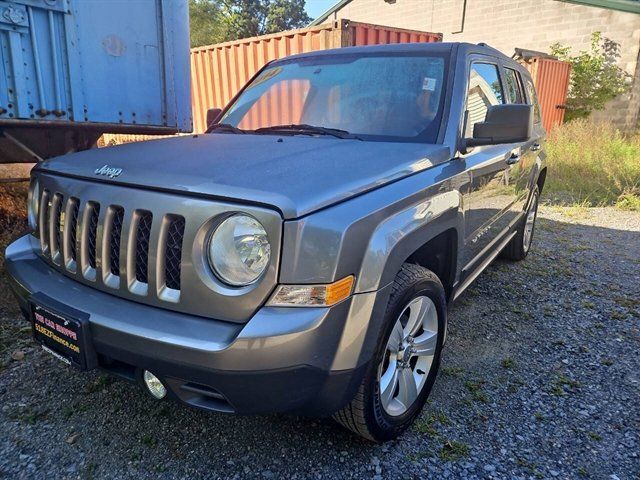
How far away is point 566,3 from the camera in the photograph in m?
14.5

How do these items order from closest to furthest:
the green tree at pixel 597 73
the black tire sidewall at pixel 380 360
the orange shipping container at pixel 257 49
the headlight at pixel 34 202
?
the black tire sidewall at pixel 380 360, the headlight at pixel 34 202, the orange shipping container at pixel 257 49, the green tree at pixel 597 73

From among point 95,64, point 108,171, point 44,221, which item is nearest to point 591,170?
point 95,64

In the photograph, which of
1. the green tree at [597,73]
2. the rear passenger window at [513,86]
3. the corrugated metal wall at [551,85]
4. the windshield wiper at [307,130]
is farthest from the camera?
the green tree at [597,73]

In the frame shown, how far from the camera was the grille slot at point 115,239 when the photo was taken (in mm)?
1878

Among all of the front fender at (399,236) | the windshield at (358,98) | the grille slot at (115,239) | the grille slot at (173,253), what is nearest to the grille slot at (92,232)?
the grille slot at (115,239)

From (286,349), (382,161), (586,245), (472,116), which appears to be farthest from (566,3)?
(286,349)

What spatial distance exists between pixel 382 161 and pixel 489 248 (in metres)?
1.71

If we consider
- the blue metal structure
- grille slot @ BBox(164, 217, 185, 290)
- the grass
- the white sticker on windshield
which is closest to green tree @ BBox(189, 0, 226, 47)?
the grass

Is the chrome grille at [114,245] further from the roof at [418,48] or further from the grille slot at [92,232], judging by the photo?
the roof at [418,48]

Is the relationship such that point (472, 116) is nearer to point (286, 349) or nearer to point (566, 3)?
point (286, 349)

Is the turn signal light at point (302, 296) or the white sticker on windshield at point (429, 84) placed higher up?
the white sticker on windshield at point (429, 84)

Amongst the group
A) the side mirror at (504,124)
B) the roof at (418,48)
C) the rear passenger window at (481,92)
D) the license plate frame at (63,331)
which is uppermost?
the roof at (418,48)

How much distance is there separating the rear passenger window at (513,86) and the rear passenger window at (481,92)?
245 millimetres

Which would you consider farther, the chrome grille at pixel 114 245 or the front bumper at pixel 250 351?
the chrome grille at pixel 114 245
